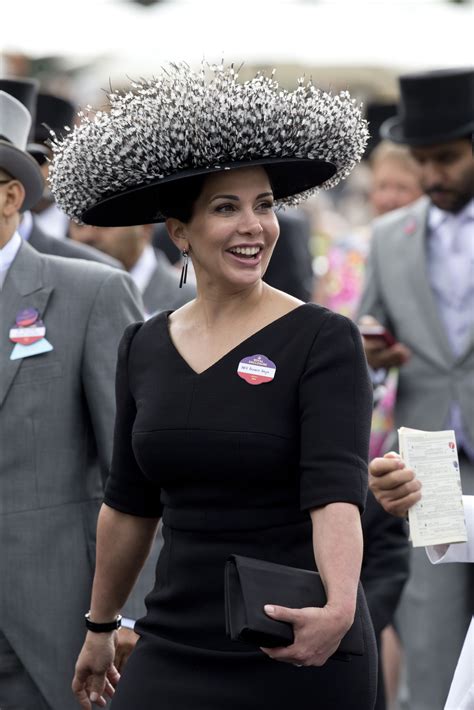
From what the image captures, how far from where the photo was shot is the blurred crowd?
4559 millimetres

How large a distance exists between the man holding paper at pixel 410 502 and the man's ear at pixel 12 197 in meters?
1.78

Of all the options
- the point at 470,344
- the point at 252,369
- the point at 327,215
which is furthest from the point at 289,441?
the point at 327,215

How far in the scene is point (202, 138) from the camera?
3.52 meters

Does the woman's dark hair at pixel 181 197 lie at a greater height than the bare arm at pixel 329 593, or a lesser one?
greater

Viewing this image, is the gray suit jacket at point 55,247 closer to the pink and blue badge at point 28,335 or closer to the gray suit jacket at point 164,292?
the gray suit jacket at point 164,292

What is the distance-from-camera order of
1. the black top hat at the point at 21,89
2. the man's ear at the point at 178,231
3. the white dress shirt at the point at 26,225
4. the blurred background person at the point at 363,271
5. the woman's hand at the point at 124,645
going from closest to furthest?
the man's ear at the point at 178,231
the woman's hand at the point at 124,645
the white dress shirt at the point at 26,225
the black top hat at the point at 21,89
the blurred background person at the point at 363,271

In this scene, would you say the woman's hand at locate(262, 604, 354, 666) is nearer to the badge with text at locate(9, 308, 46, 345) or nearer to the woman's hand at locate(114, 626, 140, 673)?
the woman's hand at locate(114, 626, 140, 673)

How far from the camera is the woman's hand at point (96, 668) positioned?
3973 millimetres

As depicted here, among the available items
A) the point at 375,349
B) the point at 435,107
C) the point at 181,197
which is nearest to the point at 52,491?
the point at 181,197

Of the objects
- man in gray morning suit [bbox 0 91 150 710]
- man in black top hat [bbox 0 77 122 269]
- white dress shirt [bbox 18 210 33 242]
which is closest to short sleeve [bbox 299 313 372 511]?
man in gray morning suit [bbox 0 91 150 710]

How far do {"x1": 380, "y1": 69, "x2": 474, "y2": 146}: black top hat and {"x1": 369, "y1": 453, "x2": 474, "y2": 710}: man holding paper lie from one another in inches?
139

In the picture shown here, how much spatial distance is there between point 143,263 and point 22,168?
2.19 meters

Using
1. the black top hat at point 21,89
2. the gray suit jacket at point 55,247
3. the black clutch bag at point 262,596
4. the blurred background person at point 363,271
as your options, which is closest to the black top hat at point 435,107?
the blurred background person at point 363,271

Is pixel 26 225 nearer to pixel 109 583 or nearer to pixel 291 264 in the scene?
pixel 109 583
